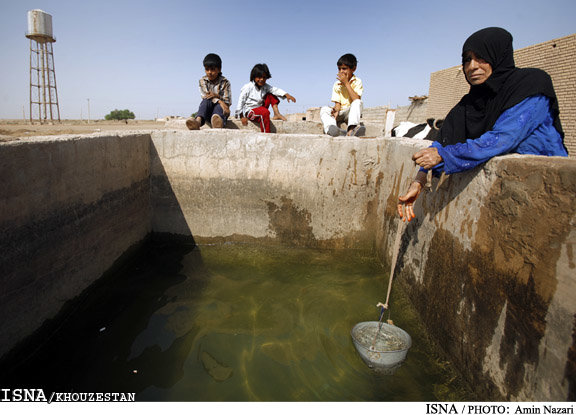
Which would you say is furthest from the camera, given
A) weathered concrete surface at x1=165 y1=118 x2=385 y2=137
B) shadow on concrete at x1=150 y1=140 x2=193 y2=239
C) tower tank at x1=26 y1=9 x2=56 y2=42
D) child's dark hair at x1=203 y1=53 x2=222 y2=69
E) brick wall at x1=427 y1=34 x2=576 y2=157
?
tower tank at x1=26 y1=9 x2=56 y2=42

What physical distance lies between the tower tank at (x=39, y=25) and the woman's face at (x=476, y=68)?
20127 mm

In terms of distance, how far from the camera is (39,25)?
15477mm

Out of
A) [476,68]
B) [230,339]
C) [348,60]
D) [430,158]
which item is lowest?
[230,339]

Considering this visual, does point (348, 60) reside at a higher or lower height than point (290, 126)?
higher

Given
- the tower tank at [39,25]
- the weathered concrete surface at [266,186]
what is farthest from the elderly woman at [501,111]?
the tower tank at [39,25]

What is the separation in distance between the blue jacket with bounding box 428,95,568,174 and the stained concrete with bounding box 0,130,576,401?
0.10 meters

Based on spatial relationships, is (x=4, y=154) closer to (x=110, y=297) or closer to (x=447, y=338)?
(x=110, y=297)

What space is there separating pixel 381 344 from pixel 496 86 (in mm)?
1753

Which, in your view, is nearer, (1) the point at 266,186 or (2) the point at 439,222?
(2) the point at 439,222

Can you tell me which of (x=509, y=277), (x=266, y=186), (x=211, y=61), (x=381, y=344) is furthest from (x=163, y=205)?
(x=509, y=277)

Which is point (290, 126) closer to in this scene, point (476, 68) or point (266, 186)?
point (266, 186)

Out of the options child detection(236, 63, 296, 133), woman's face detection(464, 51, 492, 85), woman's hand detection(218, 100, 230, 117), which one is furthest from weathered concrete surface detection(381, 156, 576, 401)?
woman's hand detection(218, 100, 230, 117)

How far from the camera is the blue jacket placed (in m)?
1.72

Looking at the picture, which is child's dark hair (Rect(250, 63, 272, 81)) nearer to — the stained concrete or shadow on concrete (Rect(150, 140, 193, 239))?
the stained concrete
